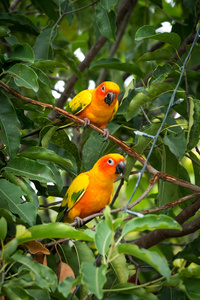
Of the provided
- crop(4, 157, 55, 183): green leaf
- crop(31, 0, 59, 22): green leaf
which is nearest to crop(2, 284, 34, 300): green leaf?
crop(4, 157, 55, 183): green leaf

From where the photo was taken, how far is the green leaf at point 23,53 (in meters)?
2.24

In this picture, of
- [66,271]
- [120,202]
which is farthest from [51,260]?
[120,202]

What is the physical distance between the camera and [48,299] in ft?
5.95

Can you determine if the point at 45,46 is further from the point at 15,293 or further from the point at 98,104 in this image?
the point at 15,293

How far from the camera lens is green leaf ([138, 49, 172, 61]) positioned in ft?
8.35

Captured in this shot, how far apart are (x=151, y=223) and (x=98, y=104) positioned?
6.20 feet

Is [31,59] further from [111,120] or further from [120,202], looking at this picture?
[120,202]

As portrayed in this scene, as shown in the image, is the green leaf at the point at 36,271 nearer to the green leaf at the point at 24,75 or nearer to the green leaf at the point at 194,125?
the green leaf at the point at 24,75

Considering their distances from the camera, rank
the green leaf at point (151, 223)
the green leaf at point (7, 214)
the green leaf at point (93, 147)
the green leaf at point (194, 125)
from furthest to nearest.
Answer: the green leaf at point (93, 147), the green leaf at point (194, 125), the green leaf at point (7, 214), the green leaf at point (151, 223)

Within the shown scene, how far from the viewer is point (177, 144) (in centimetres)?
237

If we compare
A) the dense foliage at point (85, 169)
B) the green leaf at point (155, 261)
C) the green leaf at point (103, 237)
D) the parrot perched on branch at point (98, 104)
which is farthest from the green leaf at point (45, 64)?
the green leaf at point (155, 261)

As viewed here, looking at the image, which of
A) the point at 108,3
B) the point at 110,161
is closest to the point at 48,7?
the point at 108,3

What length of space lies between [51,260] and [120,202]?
4075mm

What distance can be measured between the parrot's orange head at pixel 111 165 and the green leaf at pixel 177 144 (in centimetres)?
53
